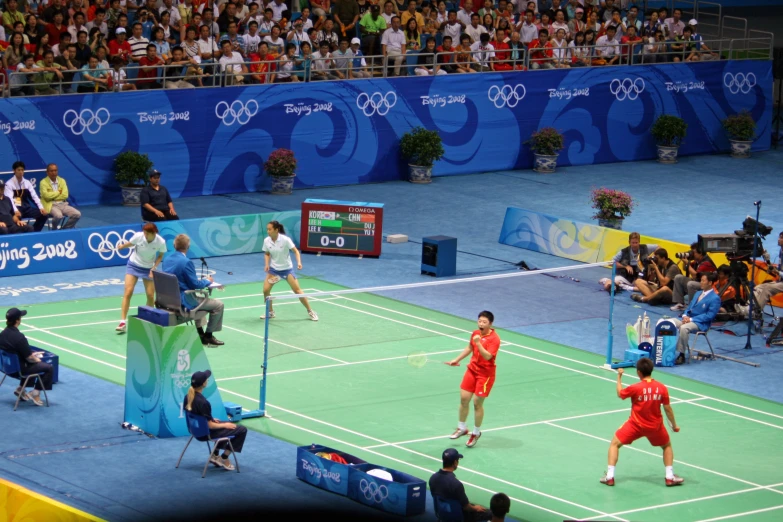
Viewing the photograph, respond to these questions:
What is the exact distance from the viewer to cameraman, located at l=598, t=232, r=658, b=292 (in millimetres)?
24250

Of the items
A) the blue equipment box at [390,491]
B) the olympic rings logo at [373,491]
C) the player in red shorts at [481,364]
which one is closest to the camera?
the blue equipment box at [390,491]

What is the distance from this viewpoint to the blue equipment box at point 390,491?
13078 millimetres

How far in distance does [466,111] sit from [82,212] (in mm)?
11272

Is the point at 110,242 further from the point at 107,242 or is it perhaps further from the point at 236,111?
the point at 236,111

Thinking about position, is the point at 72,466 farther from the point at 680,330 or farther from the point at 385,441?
the point at 680,330

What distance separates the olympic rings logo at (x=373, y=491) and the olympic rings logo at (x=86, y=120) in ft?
58.0

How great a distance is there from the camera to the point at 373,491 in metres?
13.4

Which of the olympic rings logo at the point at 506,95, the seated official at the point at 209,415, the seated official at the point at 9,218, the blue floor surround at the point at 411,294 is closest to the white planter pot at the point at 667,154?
the blue floor surround at the point at 411,294

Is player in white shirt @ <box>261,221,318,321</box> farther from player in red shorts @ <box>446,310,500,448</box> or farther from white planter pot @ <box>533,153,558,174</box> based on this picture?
white planter pot @ <box>533,153,558,174</box>

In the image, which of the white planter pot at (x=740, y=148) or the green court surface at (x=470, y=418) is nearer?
the green court surface at (x=470, y=418)

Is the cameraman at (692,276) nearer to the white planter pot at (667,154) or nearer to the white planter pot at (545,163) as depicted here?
the white planter pot at (545,163)

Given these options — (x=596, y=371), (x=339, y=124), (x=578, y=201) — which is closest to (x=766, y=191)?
(x=578, y=201)

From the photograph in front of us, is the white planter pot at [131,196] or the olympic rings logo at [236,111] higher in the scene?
the olympic rings logo at [236,111]

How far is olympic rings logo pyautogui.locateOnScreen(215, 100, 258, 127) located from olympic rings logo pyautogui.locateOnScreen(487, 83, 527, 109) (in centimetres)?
706
